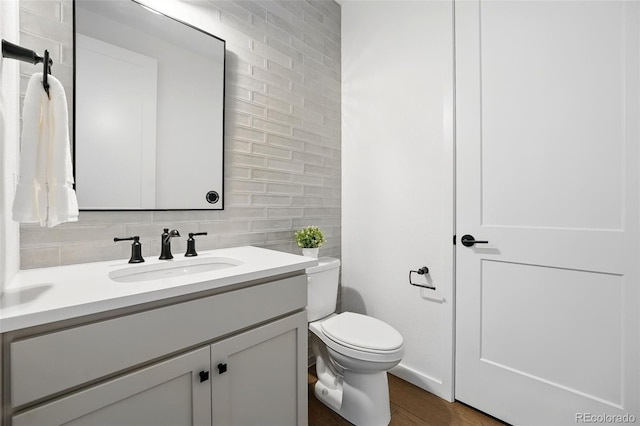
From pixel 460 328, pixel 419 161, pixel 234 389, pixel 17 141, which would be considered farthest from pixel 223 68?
pixel 460 328

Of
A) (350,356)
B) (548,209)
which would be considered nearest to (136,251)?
(350,356)

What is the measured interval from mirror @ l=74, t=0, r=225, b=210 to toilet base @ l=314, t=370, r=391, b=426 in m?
1.15

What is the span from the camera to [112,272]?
42.5 inches

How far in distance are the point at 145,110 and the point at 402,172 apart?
1.46 m

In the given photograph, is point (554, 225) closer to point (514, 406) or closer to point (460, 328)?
point (460, 328)

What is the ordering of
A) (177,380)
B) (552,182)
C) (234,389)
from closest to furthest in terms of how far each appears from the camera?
(177,380)
(234,389)
(552,182)

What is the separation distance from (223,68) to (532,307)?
198 cm

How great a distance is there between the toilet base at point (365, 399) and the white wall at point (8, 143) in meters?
1.44

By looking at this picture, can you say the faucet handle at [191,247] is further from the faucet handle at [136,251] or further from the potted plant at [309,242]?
the potted plant at [309,242]

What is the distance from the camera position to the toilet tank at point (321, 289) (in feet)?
5.63
